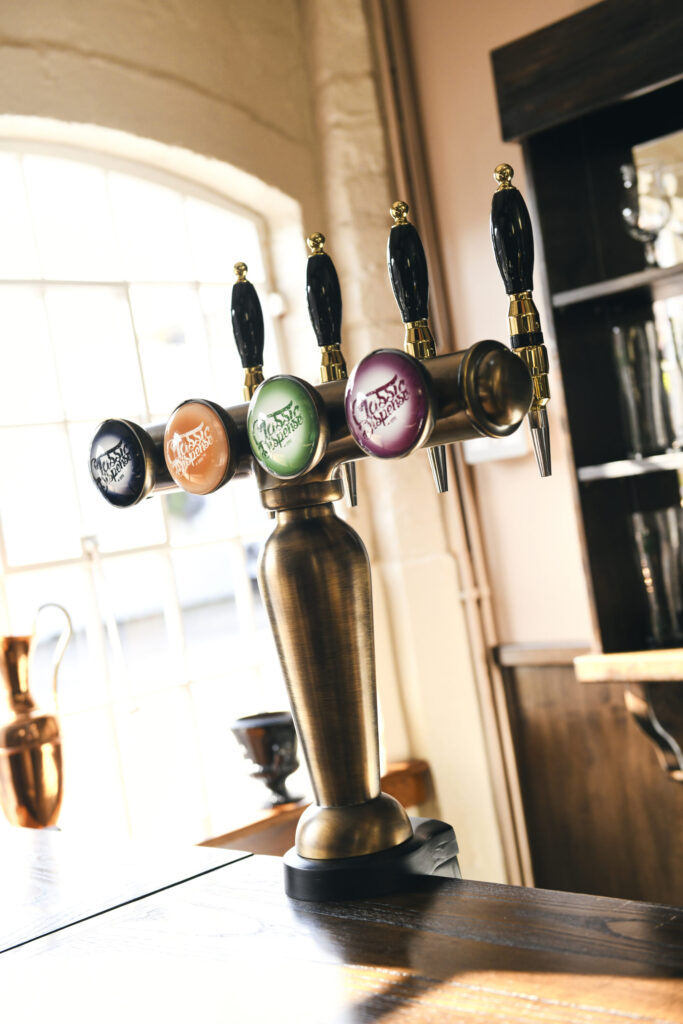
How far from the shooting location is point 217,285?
10.3 feet

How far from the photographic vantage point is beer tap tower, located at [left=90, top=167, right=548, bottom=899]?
2.59ft

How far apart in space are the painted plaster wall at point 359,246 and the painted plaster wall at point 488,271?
0.16 m

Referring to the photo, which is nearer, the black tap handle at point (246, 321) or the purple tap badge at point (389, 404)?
the purple tap badge at point (389, 404)

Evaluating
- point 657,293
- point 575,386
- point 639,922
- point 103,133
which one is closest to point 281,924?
point 639,922

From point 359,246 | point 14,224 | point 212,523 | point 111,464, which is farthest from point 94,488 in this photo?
point 111,464

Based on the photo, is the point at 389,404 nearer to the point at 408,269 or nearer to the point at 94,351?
the point at 408,269

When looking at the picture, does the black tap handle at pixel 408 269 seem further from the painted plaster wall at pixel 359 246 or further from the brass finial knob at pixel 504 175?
the painted plaster wall at pixel 359 246

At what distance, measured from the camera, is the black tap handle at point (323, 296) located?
2.96ft

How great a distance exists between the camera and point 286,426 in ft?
2.59

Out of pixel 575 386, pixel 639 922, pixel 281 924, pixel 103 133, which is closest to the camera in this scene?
pixel 639 922

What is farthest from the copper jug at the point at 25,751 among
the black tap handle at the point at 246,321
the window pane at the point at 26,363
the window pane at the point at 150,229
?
the black tap handle at the point at 246,321

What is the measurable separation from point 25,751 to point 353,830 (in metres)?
1.45

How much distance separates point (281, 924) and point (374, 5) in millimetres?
2971

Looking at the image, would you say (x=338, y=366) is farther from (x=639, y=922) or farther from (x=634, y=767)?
(x=634, y=767)
